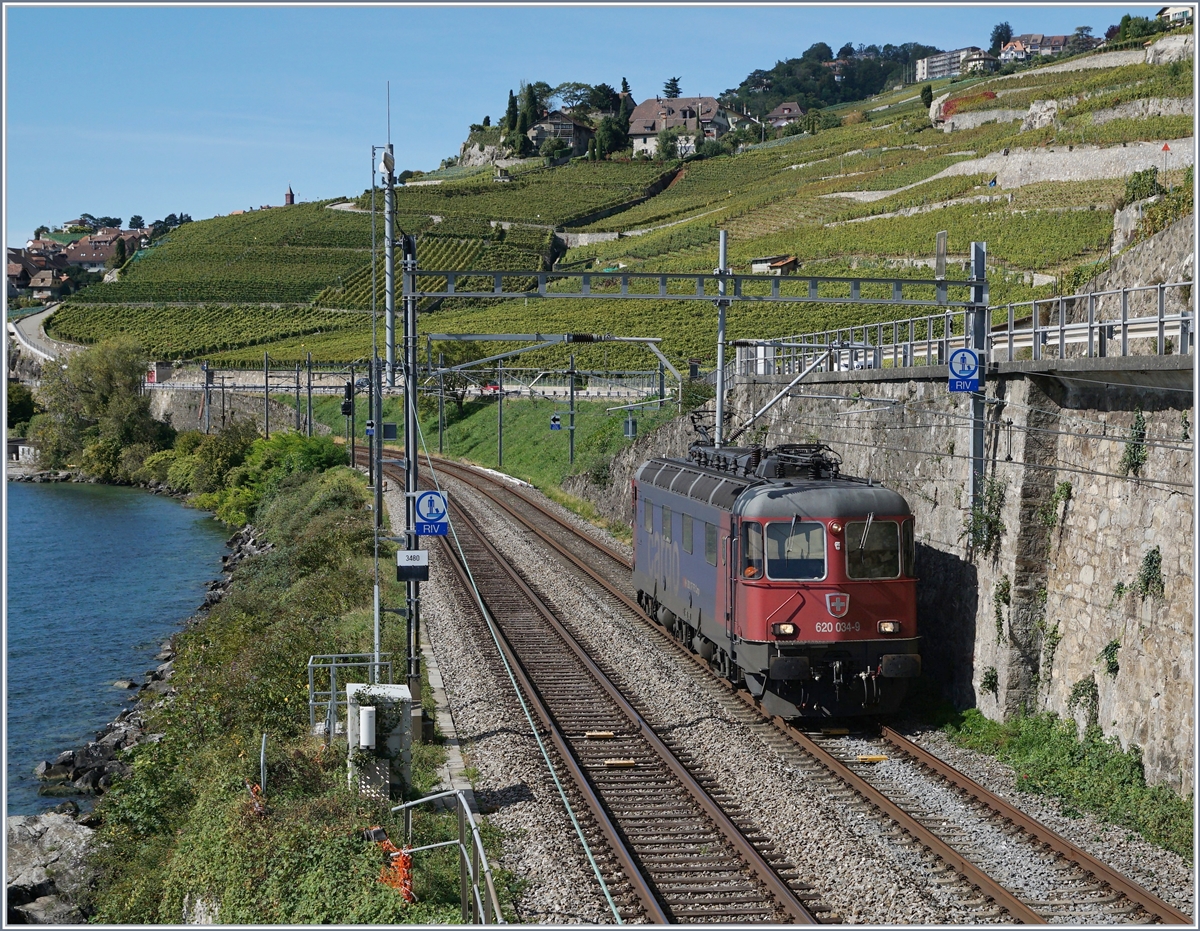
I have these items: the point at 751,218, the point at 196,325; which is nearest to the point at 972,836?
the point at 751,218

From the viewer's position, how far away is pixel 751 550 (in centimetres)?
1670

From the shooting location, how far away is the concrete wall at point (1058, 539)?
43.5 ft

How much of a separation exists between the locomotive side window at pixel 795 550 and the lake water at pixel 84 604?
1322 centimetres

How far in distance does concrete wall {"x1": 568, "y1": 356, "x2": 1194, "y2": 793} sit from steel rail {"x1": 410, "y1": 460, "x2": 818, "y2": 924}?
4.49 meters

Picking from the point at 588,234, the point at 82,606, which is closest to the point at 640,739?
the point at 82,606

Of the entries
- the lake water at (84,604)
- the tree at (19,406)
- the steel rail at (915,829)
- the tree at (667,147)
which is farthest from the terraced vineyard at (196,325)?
the steel rail at (915,829)

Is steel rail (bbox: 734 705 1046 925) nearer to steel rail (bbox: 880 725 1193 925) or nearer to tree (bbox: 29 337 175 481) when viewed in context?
steel rail (bbox: 880 725 1193 925)

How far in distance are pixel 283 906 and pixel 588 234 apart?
401ft

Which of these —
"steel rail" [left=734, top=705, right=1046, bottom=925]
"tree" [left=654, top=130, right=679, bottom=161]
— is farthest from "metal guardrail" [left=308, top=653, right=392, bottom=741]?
"tree" [left=654, top=130, right=679, bottom=161]

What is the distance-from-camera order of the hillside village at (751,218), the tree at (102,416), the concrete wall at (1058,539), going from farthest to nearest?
the tree at (102,416) < the hillside village at (751,218) < the concrete wall at (1058,539)

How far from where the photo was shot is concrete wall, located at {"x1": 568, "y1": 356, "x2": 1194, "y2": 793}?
13266 millimetres

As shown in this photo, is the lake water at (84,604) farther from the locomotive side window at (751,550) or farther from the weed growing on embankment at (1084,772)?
the weed growing on embankment at (1084,772)

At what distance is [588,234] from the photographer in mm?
130250

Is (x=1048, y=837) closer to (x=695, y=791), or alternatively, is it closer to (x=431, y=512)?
(x=695, y=791)
